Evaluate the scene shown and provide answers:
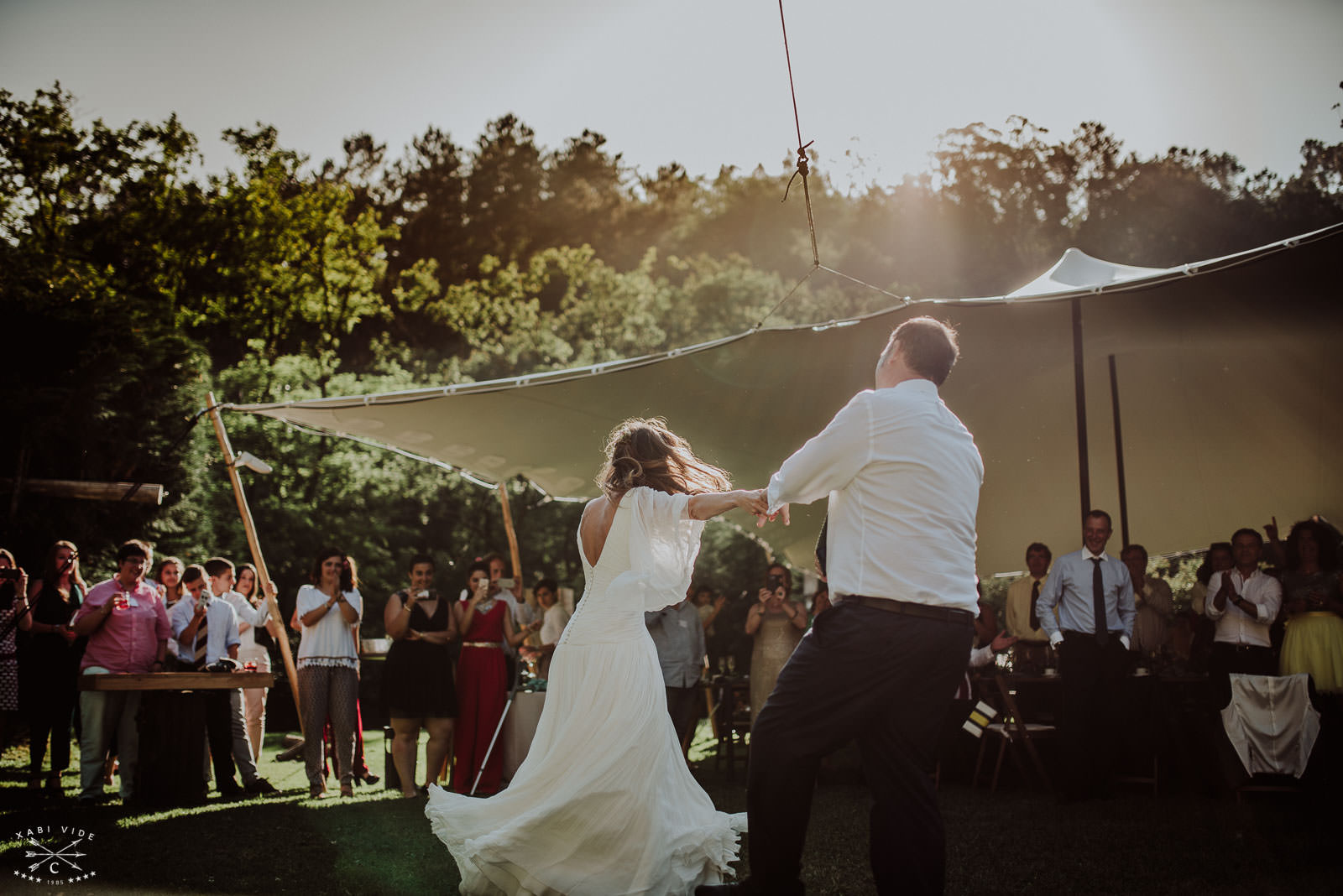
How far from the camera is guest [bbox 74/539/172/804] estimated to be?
696 cm

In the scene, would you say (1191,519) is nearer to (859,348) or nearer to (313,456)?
(859,348)

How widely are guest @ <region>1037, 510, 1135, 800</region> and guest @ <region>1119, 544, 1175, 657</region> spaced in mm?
1785

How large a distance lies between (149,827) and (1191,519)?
1034 centimetres

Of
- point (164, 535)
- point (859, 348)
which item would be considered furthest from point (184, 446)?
point (859, 348)

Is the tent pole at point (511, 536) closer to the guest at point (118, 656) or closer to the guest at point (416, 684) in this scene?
the guest at point (416, 684)

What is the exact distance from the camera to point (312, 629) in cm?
761

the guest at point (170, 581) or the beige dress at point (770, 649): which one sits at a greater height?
the guest at point (170, 581)

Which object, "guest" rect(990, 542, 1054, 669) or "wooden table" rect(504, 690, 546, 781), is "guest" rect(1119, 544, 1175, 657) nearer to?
"guest" rect(990, 542, 1054, 669)

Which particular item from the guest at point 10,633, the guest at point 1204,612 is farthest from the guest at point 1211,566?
the guest at point 10,633

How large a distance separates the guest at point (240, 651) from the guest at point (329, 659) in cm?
44

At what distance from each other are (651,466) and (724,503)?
0.50 metres

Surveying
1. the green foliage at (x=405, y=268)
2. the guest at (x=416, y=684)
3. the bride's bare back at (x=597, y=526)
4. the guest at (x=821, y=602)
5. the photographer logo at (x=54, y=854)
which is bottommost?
the photographer logo at (x=54, y=854)

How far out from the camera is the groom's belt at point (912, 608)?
2.83 m

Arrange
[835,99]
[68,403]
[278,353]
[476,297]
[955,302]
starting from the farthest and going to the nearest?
[476,297] → [278,353] → [68,403] → [955,302] → [835,99]
